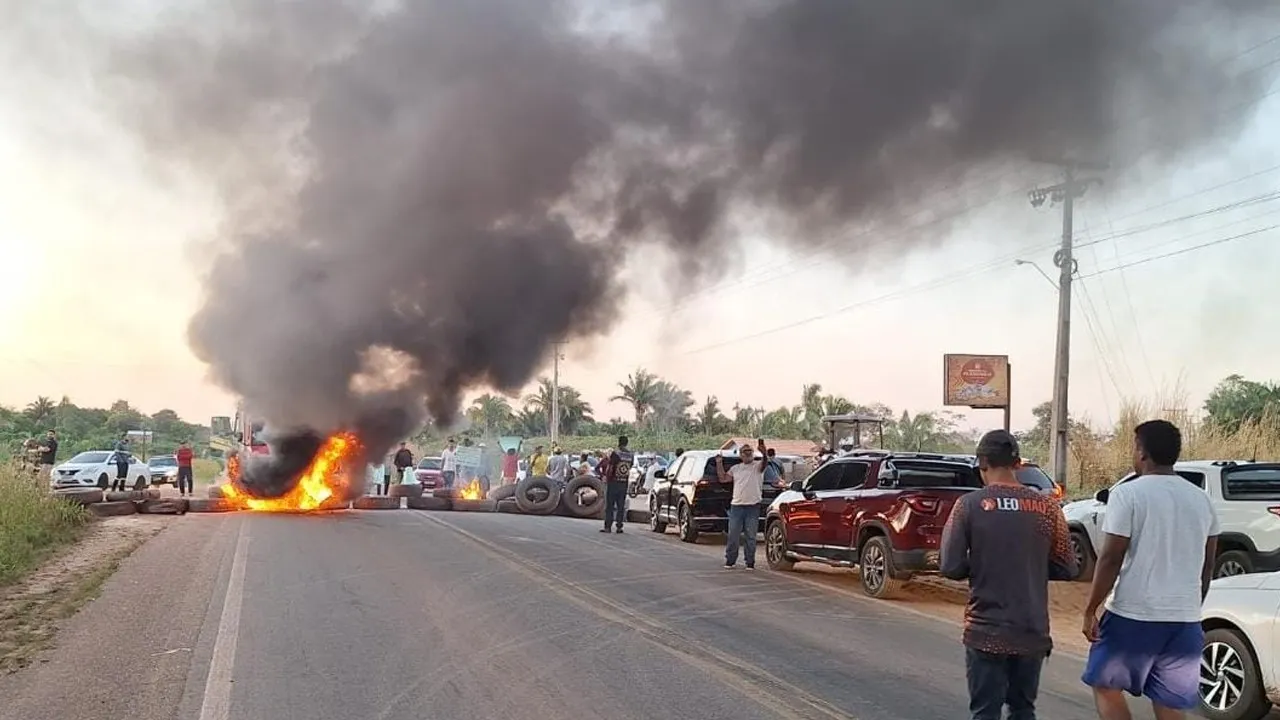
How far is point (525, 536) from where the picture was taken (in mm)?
16109

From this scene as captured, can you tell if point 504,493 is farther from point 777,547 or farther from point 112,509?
point 777,547

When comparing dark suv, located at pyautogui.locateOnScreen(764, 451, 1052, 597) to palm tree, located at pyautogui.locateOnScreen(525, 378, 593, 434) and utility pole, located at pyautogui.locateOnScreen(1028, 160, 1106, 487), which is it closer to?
utility pole, located at pyautogui.locateOnScreen(1028, 160, 1106, 487)

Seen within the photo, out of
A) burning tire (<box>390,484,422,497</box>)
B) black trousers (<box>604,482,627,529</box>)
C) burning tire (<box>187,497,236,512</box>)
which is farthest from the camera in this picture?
burning tire (<box>390,484,422,497</box>)

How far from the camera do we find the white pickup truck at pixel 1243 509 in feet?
35.4

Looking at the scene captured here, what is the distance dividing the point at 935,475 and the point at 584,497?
12.2 m

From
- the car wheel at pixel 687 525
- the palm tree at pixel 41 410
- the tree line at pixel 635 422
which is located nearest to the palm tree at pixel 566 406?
the tree line at pixel 635 422

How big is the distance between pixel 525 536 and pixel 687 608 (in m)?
7.15

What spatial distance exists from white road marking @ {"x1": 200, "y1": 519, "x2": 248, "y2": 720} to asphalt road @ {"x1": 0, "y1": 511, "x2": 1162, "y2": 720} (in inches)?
0.8

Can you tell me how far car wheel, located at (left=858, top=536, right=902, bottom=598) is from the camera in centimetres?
1070

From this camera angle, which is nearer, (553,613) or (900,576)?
(553,613)

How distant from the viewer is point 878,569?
1088cm

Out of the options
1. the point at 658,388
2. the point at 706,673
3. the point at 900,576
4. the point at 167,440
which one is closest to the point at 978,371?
the point at 900,576

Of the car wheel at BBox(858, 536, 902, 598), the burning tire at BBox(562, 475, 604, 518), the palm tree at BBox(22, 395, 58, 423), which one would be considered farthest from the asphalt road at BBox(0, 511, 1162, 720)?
the palm tree at BBox(22, 395, 58, 423)

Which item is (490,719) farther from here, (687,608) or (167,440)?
(167,440)
